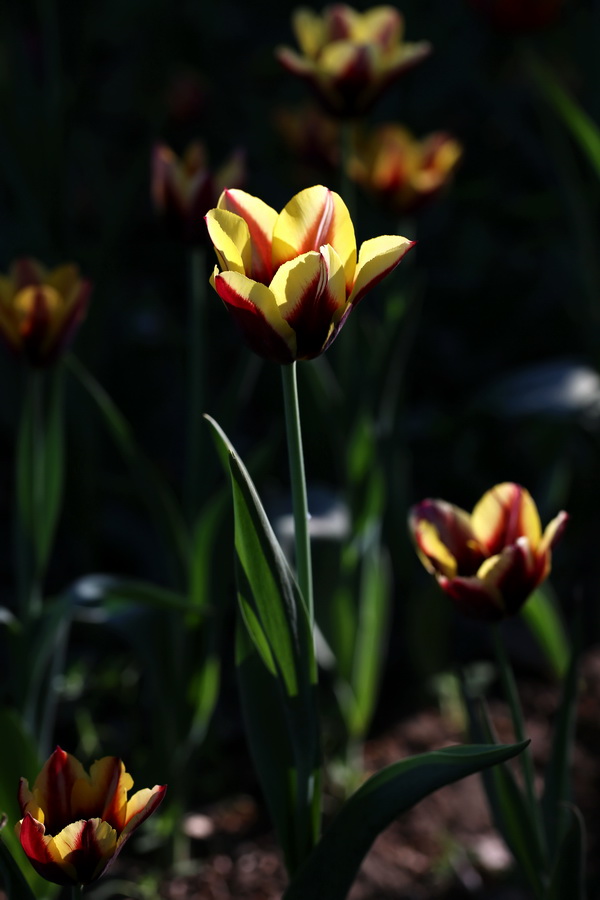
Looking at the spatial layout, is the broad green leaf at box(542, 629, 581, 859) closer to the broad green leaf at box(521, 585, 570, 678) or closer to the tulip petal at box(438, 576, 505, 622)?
the tulip petal at box(438, 576, 505, 622)

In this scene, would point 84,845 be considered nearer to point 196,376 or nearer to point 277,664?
point 277,664

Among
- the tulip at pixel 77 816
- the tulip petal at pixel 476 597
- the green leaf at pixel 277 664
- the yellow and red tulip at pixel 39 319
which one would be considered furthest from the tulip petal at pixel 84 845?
the yellow and red tulip at pixel 39 319

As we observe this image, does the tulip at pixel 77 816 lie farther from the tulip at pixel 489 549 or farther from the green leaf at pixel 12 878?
the tulip at pixel 489 549

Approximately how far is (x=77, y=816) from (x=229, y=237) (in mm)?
362

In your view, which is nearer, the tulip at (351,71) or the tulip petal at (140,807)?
the tulip petal at (140,807)

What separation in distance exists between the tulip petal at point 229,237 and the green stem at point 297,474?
0.07 m

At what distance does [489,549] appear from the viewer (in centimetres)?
77

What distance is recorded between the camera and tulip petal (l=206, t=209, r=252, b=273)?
0.60 metres

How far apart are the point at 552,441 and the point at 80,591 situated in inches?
34.5

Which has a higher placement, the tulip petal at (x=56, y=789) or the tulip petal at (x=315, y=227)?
the tulip petal at (x=315, y=227)

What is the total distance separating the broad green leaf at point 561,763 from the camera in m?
0.81


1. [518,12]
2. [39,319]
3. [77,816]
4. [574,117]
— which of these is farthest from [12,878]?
[518,12]

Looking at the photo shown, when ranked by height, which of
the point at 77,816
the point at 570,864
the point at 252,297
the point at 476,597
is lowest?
the point at 570,864

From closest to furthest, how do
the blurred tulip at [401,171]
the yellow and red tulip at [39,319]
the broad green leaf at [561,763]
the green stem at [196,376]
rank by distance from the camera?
the broad green leaf at [561,763], the yellow and red tulip at [39,319], the green stem at [196,376], the blurred tulip at [401,171]
